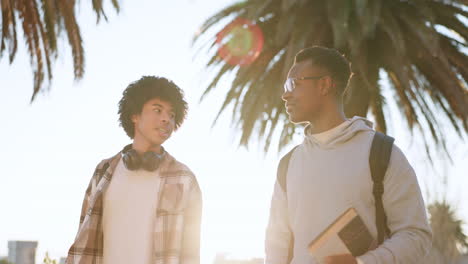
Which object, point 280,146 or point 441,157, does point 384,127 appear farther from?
point 280,146

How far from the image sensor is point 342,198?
2.86 meters

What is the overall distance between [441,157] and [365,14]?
432 centimetres

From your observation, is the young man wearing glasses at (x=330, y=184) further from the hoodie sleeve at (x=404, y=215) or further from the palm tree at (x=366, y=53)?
the palm tree at (x=366, y=53)

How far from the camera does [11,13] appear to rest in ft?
30.3

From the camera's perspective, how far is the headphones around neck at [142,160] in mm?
4102

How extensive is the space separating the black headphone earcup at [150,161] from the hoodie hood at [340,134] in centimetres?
136

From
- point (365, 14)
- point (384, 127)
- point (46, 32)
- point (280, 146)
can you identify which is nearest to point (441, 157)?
point (384, 127)

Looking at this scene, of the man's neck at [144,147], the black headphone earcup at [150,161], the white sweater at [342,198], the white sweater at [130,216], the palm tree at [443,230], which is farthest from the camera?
the palm tree at [443,230]

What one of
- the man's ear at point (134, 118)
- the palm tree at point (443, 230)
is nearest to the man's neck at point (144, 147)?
the man's ear at point (134, 118)

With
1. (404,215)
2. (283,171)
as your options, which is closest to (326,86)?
(283,171)

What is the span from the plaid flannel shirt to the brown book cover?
150 centimetres

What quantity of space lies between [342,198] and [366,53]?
8.38 metres

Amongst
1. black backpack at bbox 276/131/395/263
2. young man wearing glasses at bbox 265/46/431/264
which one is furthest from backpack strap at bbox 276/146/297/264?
black backpack at bbox 276/131/395/263

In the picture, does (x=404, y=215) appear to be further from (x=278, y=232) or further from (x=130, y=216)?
(x=130, y=216)
